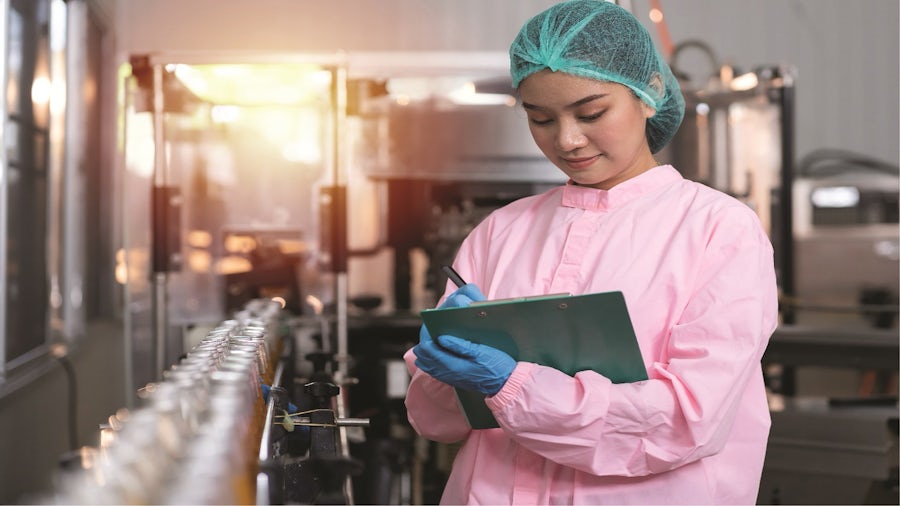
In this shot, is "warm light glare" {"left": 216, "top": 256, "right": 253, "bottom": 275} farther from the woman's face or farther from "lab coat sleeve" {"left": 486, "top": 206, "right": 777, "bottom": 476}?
"lab coat sleeve" {"left": 486, "top": 206, "right": 777, "bottom": 476}

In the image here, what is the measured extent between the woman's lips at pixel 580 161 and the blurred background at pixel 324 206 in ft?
3.14

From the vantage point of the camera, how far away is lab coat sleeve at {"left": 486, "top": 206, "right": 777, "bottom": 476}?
1.00m

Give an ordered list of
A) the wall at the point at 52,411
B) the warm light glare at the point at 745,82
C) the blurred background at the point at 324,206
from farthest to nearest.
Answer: the warm light glare at the point at 745,82 < the blurred background at the point at 324,206 < the wall at the point at 52,411

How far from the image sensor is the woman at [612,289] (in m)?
1.01

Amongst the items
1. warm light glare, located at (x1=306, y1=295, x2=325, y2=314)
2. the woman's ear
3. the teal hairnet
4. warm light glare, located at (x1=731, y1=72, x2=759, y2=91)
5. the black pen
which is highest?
warm light glare, located at (x1=731, y1=72, x2=759, y2=91)

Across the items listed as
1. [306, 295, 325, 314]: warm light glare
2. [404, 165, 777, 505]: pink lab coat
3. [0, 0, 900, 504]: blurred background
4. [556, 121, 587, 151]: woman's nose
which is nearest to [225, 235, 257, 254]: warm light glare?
[0, 0, 900, 504]: blurred background

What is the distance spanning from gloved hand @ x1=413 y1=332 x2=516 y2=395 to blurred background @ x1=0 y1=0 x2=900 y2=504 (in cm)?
96

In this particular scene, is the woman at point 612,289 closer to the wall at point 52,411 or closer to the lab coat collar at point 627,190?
the lab coat collar at point 627,190

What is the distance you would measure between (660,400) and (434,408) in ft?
1.11

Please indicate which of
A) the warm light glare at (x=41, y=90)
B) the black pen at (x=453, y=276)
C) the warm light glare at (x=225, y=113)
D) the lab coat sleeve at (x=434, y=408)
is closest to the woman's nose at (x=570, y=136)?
the black pen at (x=453, y=276)

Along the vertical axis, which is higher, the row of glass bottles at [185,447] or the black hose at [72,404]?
the row of glass bottles at [185,447]

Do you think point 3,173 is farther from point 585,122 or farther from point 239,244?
point 585,122

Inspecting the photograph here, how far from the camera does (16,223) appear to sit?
2.62 meters

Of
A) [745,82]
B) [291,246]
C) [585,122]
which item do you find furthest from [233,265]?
[585,122]
